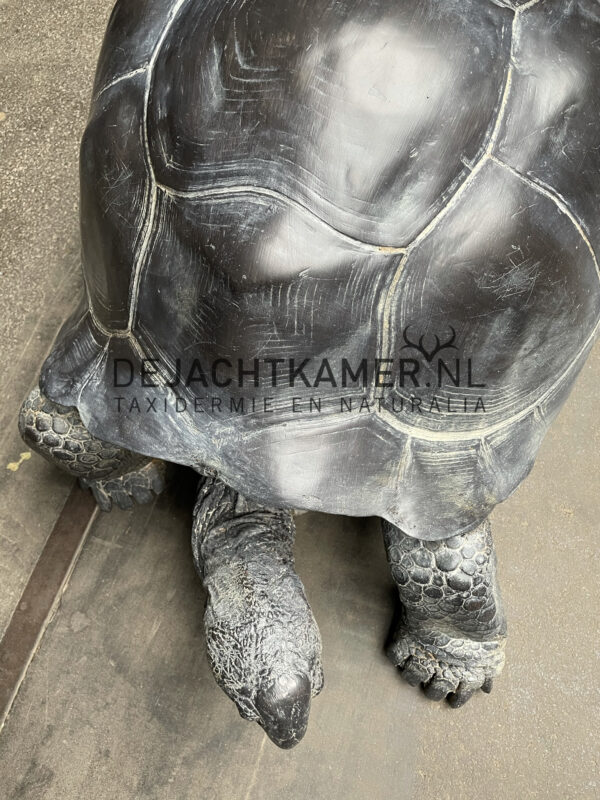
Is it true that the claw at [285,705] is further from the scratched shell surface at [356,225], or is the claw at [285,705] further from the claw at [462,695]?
the claw at [462,695]

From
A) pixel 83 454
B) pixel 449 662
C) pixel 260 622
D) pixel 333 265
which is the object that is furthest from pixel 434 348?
pixel 83 454

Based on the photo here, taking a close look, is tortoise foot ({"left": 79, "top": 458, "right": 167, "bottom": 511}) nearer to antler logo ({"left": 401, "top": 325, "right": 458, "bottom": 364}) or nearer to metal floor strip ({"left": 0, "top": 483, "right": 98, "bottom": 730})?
metal floor strip ({"left": 0, "top": 483, "right": 98, "bottom": 730})

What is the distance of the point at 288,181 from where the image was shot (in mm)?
1381

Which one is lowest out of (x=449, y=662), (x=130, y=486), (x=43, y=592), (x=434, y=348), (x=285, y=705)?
(x=43, y=592)

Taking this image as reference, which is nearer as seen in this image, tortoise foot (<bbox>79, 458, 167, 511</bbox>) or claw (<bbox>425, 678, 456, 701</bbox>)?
claw (<bbox>425, 678, 456, 701</bbox>)

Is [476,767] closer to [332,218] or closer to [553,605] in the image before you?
[553,605]

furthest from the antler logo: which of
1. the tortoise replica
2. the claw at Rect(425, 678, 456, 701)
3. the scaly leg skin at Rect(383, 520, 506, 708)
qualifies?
the claw at Rect(425, 678, 456, 701)

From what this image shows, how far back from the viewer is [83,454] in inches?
82.5

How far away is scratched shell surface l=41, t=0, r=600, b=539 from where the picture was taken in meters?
1.37

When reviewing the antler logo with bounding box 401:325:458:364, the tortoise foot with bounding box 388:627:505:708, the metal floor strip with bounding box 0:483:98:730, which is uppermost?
the antler logo with bounding box 401:325:458:364

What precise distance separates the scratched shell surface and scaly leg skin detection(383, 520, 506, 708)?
0.63 ft

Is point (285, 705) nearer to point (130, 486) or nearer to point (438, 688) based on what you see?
point (438, 688)

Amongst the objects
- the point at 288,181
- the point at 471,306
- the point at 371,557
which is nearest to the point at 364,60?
the point at 288,181

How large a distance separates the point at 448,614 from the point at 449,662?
22cm
